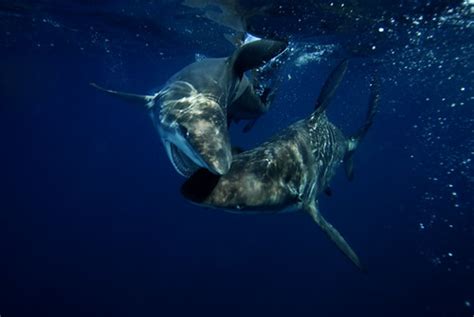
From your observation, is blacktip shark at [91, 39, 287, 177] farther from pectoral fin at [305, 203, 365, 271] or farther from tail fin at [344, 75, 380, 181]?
tail fin at [344, 75, 380, 181]

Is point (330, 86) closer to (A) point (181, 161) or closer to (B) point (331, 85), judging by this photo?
(B) point (331, 85)

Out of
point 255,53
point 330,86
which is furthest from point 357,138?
point 255,53

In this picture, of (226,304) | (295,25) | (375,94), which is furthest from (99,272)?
(375,94)

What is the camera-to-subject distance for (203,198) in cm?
369

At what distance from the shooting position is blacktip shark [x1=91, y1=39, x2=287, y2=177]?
3.88 meters

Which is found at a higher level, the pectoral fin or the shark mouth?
the shark mouth

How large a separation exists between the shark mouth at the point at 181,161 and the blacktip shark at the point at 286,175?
1.86ft

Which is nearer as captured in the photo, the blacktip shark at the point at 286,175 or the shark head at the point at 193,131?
the shark head at the point at 193,131

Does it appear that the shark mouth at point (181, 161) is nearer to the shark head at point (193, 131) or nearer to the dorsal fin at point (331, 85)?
the shark head at point (193, 131)

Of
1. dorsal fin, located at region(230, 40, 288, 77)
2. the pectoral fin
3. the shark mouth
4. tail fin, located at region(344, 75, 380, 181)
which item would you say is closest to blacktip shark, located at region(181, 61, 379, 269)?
the pectoral fin

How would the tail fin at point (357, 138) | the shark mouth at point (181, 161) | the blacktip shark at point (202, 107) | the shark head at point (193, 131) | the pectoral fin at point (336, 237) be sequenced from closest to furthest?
the shark head at point (193, 131)
the blacktip shark at point (202, 107)
the shark mouth at point (181, 161)
the pectoral fin at point (336, 237)
the tail fin at point (357, 138)

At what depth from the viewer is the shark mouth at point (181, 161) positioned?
184 inches

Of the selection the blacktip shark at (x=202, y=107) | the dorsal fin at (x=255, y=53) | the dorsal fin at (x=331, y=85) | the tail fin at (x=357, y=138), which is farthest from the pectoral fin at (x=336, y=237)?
the tail fin at (x=357, y=138)

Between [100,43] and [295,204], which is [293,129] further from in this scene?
[100,43]
